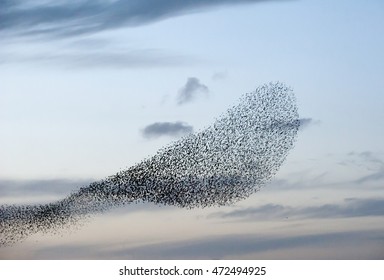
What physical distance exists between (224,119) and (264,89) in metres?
0.66

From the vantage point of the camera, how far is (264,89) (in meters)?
9.91

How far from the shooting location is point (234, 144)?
34.0 ft
